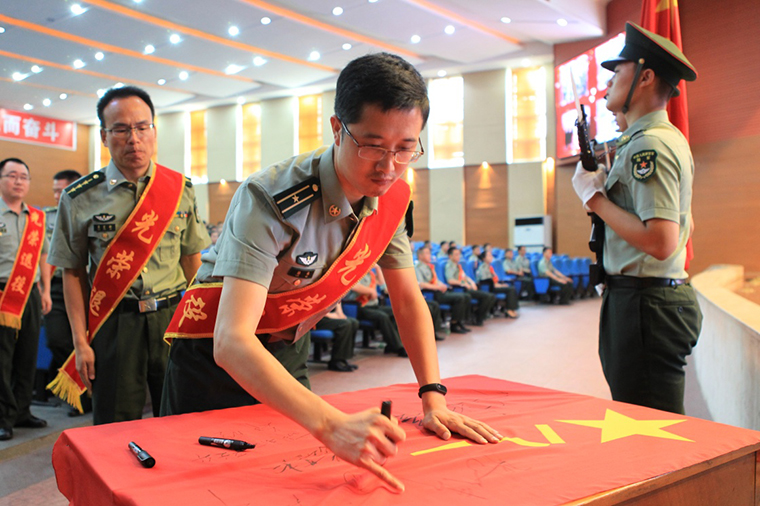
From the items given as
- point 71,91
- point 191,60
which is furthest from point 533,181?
point 71,91

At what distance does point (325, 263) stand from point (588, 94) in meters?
11.5

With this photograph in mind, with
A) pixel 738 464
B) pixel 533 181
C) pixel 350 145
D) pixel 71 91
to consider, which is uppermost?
pixel 71 91

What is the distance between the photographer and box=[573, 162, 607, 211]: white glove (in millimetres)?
1711

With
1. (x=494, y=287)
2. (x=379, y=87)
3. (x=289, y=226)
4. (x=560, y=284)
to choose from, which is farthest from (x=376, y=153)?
(x=560, y=284)

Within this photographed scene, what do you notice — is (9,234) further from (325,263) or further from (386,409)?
(386,409)

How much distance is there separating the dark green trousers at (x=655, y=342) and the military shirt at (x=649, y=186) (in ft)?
0.24

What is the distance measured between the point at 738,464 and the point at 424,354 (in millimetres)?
612

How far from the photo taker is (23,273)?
125 inches

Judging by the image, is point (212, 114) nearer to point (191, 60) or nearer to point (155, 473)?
point (191, 60)

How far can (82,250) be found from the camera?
1.93 meters

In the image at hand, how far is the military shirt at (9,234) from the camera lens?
3.21 metres

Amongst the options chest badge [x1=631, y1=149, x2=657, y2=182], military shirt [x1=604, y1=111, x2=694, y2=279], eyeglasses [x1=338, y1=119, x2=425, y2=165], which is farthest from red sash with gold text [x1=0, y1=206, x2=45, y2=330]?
chest badge [x1=631, y1=149, x2=657, y2=182]

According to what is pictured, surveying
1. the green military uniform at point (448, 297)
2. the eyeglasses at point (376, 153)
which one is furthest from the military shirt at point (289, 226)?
the green military uniform at point (448, 297)

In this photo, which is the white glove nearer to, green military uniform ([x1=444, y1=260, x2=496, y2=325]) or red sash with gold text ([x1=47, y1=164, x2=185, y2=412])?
red sash with gold text ([x1=47, y1=164, x2=185, y2=412])
